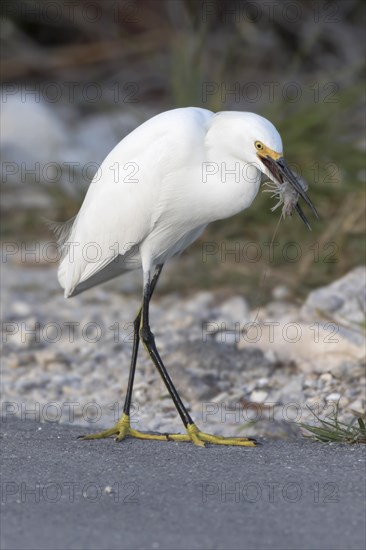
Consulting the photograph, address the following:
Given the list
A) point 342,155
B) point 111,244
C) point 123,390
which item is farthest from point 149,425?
point 342,155

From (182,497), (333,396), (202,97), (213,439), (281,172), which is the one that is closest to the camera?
(182,497)

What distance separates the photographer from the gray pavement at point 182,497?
2.92 meters

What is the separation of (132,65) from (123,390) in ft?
24.5

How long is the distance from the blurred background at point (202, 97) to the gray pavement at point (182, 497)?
10.6 feet

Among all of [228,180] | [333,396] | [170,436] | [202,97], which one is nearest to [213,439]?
[170,436]

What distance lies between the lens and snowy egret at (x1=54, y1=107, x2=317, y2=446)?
4.09 metres

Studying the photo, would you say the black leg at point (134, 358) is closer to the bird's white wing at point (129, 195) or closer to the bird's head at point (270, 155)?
the bird's white wing at point (129, 195)

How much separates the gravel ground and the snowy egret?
26.7 inches

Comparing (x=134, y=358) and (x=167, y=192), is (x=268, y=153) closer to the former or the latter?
(x=167, y=192)

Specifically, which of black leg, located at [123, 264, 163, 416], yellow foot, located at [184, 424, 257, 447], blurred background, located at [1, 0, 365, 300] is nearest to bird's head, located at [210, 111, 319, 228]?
black leg, located at [123, 264, 163, 416]

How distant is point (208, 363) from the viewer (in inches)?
222

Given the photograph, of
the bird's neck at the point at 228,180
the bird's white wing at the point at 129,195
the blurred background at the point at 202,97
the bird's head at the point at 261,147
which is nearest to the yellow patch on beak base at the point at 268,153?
the bird's head at the point at 261,147

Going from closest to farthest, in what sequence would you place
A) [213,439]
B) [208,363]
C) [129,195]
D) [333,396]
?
[213,439], [129,195], [333,396], [208,363]

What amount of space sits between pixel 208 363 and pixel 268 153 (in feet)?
6.27
